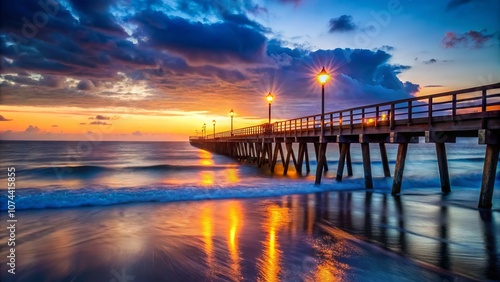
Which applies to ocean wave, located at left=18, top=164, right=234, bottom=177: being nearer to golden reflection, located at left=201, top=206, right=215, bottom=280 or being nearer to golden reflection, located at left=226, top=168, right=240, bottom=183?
golden reflection, located at left=226, top=168, right=240, bottom=183

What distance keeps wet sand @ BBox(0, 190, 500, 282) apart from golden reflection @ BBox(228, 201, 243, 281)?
0.9 inches

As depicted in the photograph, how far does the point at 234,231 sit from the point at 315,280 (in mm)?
3747

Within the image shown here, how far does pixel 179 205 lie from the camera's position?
515 inches

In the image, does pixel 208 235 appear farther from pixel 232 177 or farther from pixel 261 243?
pixel 232 177

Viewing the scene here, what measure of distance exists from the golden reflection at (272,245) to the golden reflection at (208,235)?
95cm

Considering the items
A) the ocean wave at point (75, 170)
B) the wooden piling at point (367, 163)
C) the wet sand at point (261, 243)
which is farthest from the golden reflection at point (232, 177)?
the wet sand at point (261, 243)

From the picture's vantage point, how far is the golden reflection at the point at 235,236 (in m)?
5.83

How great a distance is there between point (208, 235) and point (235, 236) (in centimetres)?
73

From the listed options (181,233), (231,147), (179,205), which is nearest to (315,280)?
(181,233)

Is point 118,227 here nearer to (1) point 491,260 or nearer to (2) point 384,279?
(2) point 384,279

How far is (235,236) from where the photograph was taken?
27.3 feet

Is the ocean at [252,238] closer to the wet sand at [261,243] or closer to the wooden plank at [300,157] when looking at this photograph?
the wet sand at [261,243]

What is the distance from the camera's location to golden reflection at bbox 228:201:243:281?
5.83 metres

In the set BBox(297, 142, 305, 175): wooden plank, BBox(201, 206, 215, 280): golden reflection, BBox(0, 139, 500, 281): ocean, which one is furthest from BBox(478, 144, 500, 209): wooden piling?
BBox(297, 142, 305, 175): wooden plank
